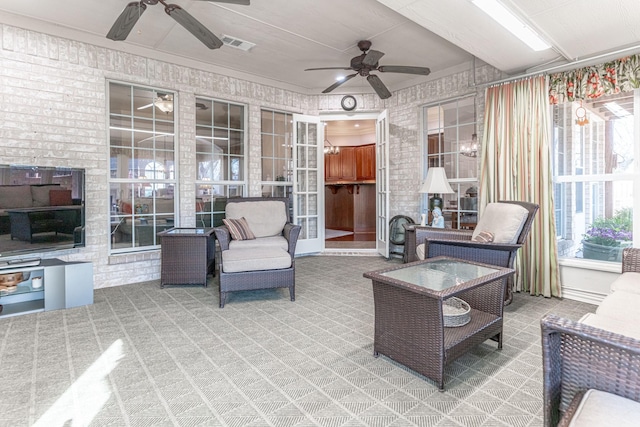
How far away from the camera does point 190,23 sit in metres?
2.81

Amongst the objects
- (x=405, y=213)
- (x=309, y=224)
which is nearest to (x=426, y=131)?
A: (x=405, y=213)

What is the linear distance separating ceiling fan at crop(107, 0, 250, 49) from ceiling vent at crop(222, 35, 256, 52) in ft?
3.32

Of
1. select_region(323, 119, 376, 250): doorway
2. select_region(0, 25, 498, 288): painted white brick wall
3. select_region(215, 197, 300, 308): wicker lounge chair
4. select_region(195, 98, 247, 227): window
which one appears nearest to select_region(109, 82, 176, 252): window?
select_region(0, 25, 498, 288): painted white brick wall

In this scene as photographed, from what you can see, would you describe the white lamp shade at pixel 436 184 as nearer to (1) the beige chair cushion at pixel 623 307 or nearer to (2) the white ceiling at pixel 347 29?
(2) the white ceiling at pixel 347 29

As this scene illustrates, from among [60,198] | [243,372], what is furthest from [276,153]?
[243,372]

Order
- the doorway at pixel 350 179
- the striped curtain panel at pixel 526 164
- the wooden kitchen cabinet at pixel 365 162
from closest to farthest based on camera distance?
the striped curtain panel at pixel 526 164 → the doorway at pixel 350 179 → the wooden kitchen cabinet at pixel 365 162

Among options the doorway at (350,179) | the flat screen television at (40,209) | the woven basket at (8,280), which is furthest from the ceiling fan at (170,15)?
the doorway at (350,179)

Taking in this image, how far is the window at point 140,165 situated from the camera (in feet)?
13.5

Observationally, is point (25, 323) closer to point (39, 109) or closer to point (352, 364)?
point (39, 109)

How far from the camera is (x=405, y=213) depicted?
18.1ft

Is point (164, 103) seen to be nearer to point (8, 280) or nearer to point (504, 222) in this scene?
point (8, 280)

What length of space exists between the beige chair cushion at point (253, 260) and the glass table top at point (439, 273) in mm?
1377

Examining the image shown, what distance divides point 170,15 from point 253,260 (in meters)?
2.16

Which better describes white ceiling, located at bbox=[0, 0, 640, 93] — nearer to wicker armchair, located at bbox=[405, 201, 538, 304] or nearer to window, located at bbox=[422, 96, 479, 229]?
window, located at bbox=[422, 96, 479, 229]
